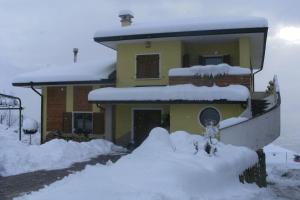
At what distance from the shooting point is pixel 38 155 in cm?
1470

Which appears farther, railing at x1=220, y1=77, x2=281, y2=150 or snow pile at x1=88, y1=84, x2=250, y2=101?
snow pile at x1=88, y1=84, x2=250, y2=101

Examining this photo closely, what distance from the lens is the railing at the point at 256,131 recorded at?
1432cm

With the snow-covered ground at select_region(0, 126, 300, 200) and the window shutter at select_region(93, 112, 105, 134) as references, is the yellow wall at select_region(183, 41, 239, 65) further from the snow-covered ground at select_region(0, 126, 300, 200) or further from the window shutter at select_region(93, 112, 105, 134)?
the snow-covered ground at select_region(0, 126, 300, 200)

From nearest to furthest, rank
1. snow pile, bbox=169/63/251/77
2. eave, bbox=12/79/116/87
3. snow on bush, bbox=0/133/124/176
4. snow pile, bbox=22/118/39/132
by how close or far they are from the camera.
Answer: snow on bush, bbox=0/133/124/176 < snow pile, bbox=169/63/251/77 < eave, bbox=12/79/116/87 < snow pile, bbox=22/118/39/132

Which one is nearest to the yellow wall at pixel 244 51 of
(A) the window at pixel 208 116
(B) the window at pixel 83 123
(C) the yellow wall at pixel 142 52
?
(A) the window at pixel 208 116

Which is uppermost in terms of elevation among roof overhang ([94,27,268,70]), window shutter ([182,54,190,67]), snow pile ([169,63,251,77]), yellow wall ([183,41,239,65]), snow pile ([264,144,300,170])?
roof overhang ([94,27,268,70])

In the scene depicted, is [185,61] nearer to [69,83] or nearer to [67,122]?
[69,83]

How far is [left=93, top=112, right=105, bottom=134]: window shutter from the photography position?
22531 millimetres

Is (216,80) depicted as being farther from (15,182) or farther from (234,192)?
(15,182)

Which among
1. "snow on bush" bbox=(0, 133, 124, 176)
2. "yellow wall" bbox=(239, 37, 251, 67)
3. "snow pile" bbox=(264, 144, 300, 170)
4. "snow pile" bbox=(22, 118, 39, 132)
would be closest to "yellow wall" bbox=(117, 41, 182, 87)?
"yellow wall" bbox=(239, 37, 251, 67)

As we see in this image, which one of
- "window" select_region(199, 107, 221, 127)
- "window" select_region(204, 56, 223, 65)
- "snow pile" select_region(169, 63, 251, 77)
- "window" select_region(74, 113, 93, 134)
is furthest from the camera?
"window" select_region(74, 113, 93, 134)

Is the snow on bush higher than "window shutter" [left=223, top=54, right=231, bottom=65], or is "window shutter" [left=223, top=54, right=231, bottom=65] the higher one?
"window shutter" [left=223, top=54, right=231, bottom=65]

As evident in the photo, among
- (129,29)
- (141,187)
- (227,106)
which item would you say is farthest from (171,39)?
(141,187)

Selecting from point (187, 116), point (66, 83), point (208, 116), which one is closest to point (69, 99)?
point (66, 83)
